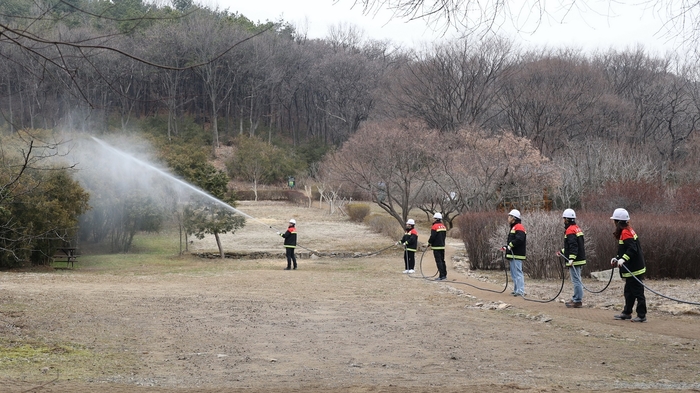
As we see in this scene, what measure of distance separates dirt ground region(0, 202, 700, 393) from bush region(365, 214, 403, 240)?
821 inches

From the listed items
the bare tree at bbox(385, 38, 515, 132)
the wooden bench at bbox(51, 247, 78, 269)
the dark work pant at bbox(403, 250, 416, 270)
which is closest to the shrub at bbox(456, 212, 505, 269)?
the dark work pant at bbox(403, 250, 416, 270)

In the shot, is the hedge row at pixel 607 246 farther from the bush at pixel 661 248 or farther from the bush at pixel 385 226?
the bush at pixel 385 226

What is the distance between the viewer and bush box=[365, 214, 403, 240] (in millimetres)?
41250

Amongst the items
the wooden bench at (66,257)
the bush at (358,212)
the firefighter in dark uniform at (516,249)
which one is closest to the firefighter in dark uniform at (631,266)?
the firefighter in dark uniform at (516,249)

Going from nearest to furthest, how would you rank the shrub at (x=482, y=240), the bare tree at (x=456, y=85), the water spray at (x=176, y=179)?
the shrub at (x=482, y=240) → the water spray at (x=176, y=179) → the bare tree at (x=456, y=85)

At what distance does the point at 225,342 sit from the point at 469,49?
57.1 meters

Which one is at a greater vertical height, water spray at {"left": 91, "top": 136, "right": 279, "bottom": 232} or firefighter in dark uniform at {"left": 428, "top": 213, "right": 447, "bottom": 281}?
water spray at {"left": 91, "top": 136, "right": 279, "bottom": 232}

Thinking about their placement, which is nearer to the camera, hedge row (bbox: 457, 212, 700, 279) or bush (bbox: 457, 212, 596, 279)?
bush (bbox: 457, 212, 596, 279)

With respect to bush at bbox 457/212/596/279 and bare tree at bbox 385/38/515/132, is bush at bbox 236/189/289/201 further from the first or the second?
bush at bbox 457/212/596/279

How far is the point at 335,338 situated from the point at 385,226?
32.1m

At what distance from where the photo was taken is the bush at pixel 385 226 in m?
41.2

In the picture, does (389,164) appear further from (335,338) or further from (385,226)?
(335,338)

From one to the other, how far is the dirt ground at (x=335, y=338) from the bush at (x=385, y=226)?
20841 mm

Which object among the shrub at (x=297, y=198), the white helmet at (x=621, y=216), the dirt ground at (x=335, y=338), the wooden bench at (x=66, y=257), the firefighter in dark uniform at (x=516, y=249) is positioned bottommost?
the dirt ground at (x=335, y=338)
